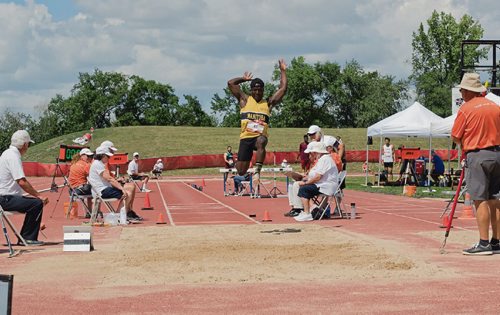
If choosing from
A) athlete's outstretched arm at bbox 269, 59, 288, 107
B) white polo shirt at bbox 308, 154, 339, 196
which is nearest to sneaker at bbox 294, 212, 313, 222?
white polo shirt at bbox 308, 154, 339, 196

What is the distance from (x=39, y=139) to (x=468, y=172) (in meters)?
117

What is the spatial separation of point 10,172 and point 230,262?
418cm

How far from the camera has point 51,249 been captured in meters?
11.2

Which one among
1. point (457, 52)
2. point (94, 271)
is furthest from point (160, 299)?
point (457, 52)

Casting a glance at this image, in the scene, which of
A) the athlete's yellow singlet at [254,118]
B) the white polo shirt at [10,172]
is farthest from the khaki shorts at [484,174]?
the white polo shirt at [10,172]

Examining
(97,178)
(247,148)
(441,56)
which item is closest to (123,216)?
(97,178)

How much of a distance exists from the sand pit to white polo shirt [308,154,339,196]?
2.67 metres

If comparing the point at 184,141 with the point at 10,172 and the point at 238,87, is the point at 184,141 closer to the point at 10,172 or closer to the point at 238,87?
the point at 238,87

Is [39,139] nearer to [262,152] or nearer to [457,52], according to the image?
[457,52]

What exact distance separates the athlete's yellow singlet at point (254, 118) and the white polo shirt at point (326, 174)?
352 centimetres

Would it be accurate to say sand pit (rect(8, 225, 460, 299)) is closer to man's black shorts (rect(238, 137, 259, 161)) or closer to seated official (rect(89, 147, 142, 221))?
man's black shorts (rect(238, 137, 259, 161))

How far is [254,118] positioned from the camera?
39.7 ft

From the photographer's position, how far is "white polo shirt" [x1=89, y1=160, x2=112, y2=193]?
15.7 meters

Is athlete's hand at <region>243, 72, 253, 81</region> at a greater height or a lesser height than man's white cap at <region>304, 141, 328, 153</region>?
greater
